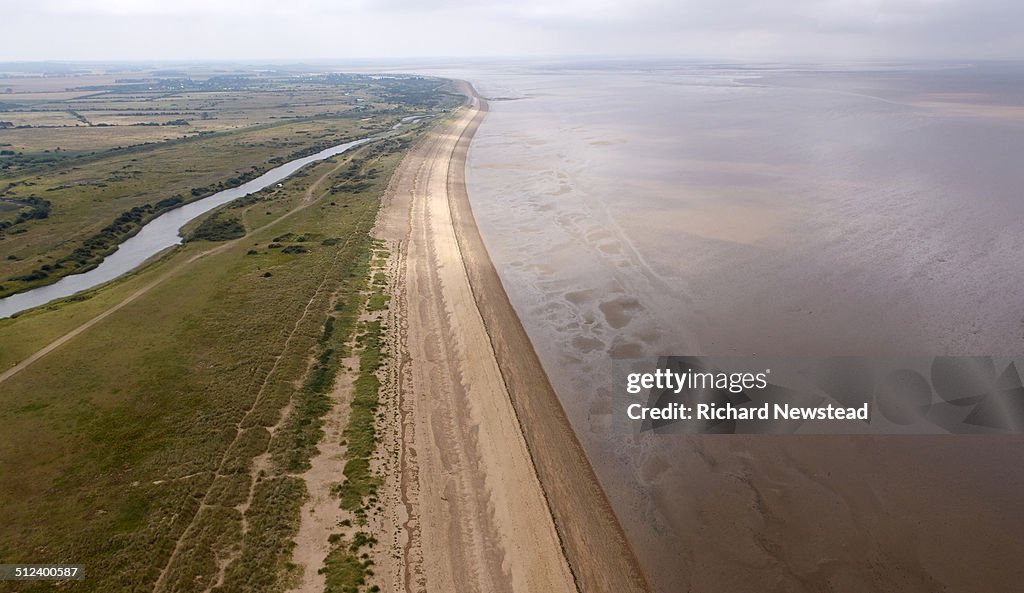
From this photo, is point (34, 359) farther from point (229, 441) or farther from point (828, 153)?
point (828, 153)

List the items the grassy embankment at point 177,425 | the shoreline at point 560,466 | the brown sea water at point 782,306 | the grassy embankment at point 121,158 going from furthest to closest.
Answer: the grassy embankment at point 121,158
the brown sea water at point 782,306
the shoreline at point 560,466
the grassy embankment at point 177,425

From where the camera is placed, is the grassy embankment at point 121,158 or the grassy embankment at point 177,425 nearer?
the grassy embankment at point 177,425

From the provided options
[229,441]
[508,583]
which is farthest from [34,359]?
[508,583]

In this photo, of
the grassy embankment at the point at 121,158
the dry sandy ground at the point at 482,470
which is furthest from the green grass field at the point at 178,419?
the grassy embankment at the point at 121,158

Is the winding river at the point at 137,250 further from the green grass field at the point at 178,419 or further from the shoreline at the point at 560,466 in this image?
the shoreline at the point at 560,466

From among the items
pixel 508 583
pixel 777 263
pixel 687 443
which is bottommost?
pixel 508 583
